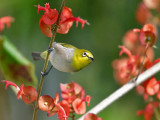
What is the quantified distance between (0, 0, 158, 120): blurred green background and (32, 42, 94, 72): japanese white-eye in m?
0.98

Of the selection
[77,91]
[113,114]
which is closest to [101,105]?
[77,91]

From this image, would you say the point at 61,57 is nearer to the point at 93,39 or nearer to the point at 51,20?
the point at 51,20

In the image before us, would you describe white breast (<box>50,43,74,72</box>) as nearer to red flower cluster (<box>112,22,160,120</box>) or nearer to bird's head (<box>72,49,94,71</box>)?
bird's head (<box>72,49,94,71</box>)

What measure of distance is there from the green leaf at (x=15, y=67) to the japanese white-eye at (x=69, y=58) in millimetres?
230

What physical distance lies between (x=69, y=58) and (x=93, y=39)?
Answer: 1.48 m

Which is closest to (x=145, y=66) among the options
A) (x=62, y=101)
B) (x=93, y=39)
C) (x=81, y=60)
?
(x=81, y=60)

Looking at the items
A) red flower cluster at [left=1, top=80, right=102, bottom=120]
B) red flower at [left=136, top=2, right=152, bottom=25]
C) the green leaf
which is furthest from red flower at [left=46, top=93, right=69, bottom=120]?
red flower at [left=136, top=2, right=152, bottom=25]

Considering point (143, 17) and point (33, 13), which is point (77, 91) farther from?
point (33, 13)

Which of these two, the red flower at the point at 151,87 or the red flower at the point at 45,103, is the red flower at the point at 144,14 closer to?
the red flower at the point at 151,87

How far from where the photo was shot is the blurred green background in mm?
2143

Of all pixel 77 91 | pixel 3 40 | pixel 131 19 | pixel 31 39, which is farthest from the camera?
pixel 131 19

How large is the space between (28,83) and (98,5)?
1.26 meters

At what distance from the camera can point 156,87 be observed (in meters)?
1.03

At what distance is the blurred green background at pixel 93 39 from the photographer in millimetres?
2143
